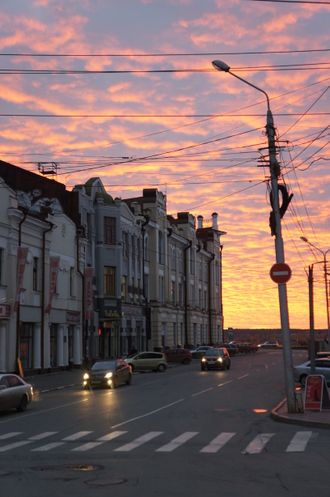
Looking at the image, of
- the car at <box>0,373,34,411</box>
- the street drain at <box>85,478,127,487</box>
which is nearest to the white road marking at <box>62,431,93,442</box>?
the street drain at <box>85,478,127,487</box>

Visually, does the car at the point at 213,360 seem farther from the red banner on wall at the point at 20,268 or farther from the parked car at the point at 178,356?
the red banner on wall at the point at 20,268

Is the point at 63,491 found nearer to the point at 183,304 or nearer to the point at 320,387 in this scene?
the point at 320,387

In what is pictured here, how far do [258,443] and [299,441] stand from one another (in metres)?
0.97

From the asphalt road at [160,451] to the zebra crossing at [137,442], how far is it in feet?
0.07

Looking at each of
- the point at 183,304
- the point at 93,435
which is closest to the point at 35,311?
the point at 93,435

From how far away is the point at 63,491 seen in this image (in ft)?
30.7

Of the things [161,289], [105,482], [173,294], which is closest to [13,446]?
[105,482]

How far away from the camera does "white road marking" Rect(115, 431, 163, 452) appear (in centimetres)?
1368

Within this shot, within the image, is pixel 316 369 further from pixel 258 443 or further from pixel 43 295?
pixel 258 443

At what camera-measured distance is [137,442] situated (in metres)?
14.8

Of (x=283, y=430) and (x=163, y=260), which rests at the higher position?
(x=163, y=260)

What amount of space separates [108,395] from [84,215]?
28.2 metres

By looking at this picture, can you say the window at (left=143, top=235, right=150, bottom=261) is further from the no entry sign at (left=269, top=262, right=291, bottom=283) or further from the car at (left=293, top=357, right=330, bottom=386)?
the no entry sign at (left=269, top=262, right=291, bottom=283)

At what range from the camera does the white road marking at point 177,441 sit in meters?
13.6
